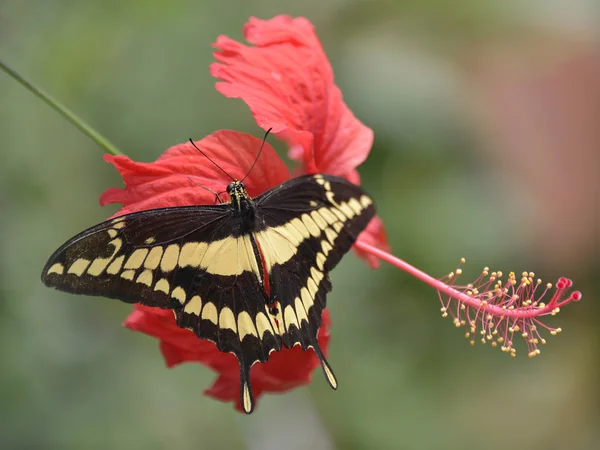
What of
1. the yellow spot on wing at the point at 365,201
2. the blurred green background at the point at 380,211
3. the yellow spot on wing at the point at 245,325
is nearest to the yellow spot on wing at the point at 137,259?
the yellow spot on wing at the point at 245,325

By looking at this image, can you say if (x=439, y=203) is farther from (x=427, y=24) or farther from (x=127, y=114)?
(x=127, y=114)

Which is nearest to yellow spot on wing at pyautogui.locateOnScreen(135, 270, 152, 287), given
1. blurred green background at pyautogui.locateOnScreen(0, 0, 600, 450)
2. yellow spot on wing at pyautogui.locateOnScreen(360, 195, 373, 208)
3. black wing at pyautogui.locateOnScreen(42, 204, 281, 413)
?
black wing at pyautogui.locateOnScreen(42, 204, 281, 413)

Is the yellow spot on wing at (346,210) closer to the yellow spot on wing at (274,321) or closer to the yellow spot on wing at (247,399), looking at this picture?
the yellow spot on wing at (274,321)

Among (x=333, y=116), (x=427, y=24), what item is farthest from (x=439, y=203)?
(x=333, y=116)

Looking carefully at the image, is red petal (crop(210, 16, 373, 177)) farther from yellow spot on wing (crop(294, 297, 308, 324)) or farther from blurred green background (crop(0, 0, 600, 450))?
blurred green background (crop(0, 0, 600, 450))

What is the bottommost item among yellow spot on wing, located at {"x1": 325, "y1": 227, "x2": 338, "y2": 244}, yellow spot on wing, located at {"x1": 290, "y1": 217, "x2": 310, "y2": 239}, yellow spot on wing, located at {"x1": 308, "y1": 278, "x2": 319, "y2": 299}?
yellow spot on wing, located at {"x1": 308, "y1": 278, "x2": 319, "y2": 299}

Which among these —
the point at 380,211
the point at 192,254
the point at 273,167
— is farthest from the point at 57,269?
the point at 380,211

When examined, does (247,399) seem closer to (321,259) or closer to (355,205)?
(321,259)
